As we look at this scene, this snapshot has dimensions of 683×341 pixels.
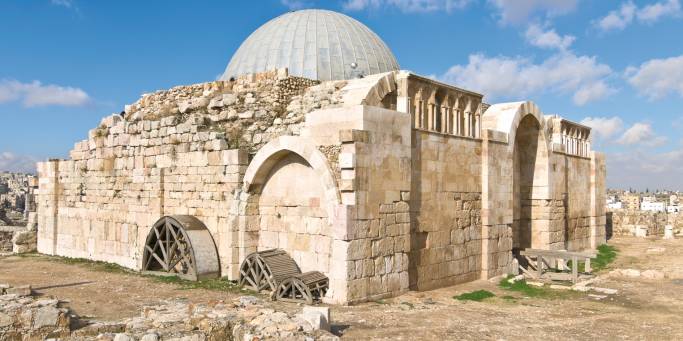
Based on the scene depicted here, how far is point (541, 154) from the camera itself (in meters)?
16.6

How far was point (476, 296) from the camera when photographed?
439 inches

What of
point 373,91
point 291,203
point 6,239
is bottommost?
point 6,239

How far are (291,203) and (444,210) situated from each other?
3311 mm

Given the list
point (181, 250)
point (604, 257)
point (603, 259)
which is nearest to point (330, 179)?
point (181, 250)

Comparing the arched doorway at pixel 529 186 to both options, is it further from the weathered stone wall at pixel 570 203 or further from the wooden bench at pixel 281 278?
the wooden bench at pixel 281 278

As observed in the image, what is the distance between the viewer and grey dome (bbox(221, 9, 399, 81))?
17844 mm

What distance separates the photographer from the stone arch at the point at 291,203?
34.2 ft

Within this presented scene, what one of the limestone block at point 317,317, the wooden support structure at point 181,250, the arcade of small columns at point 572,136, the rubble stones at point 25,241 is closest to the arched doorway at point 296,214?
the wooden support structure at point 181,250

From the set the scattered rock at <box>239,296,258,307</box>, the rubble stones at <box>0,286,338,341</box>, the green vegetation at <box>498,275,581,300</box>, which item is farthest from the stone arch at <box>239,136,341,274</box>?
the green vegetation at <box>498,275,581,300</box>

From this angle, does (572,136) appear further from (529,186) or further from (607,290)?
(607,290)

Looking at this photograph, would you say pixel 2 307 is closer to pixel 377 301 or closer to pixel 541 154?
pixel 377 301

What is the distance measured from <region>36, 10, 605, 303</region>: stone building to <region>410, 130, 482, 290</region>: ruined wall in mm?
42

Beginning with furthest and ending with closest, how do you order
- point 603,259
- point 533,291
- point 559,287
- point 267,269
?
point 603,259 < point 559,287 < point 533,291 < point 267,269

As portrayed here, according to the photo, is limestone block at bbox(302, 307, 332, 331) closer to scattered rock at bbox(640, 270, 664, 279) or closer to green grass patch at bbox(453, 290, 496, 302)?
green grass patch at bbox(453, 290, 496, 302)
